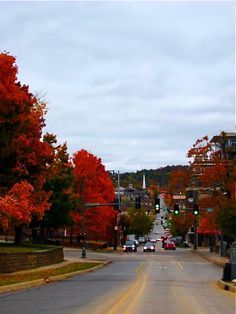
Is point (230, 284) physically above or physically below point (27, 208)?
below

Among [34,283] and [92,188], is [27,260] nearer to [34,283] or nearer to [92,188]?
[34,283]

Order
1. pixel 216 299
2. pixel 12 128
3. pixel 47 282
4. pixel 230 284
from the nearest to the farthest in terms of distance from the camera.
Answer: pixel 216 299 → pixel 230 284 → pixel 47 282 → pixel 12 128

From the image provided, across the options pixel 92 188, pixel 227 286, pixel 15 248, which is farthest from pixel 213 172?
pixel 227 286

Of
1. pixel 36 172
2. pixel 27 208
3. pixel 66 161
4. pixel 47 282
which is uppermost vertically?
pixel 66 161

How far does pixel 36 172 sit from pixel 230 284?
53.4ft

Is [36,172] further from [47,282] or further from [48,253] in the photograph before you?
[47,282]

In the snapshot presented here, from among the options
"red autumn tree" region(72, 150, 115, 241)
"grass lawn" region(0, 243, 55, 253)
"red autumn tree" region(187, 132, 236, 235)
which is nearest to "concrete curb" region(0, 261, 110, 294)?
"grass lawn" region(0, 243, 55, 253)

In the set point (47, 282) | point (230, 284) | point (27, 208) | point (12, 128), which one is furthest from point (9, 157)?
point (230, 284)

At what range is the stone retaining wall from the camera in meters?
33.6

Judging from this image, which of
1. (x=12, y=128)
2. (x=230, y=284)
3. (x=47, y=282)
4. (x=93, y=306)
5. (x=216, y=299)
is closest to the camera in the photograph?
(x=93, y=306)

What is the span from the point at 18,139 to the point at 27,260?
7500 millimetres

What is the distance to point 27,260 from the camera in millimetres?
37625

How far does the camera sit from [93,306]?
17625 mm

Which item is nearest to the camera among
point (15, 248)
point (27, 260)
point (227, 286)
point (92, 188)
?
point (227, 286)
